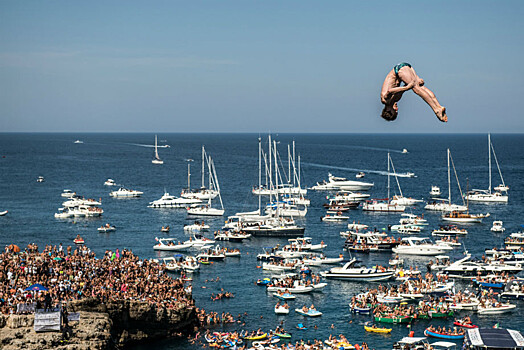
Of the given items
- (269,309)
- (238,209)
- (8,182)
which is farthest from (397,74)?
(8,182)

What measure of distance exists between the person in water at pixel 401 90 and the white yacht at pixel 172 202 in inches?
4513

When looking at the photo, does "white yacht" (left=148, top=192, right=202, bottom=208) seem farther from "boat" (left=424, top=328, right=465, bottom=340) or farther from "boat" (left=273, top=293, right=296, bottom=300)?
"boat" (left=424, top=328, right=465, bottom=340)

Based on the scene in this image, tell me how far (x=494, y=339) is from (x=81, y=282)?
89.1 feet

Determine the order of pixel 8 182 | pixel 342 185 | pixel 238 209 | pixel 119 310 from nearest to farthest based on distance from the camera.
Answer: pixel 119 310
pixel 238 209
pixel 342 185
pixel 8 182

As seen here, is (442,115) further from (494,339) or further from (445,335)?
(445,335)

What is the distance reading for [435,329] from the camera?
163 ft

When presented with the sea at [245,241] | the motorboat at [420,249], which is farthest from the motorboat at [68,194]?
the motorboat at [420,249]

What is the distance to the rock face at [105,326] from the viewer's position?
33.7m

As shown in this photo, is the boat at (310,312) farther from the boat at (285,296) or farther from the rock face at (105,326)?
the rock face at (105,326)

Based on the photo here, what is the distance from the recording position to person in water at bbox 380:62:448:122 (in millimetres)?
10141

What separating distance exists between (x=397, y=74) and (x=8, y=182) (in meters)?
167

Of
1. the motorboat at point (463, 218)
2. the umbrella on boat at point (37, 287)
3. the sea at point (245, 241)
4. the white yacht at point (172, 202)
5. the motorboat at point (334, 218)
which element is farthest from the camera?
the white yacht at point (172, 202)

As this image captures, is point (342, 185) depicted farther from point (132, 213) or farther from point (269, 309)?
point (269, 309)

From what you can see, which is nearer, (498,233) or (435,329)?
(435,329)
